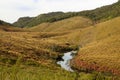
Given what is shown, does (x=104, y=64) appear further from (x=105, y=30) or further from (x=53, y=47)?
(x=105, y=30)

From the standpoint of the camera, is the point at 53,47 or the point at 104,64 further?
the point at 53,47

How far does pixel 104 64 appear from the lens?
2972 inches

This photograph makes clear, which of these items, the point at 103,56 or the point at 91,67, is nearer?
the point at 91,67

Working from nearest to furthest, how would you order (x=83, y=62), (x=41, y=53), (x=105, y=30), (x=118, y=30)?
(x=83, y=62)
(x=41, y=53)
(x=118, y=30)
(x=105, y=30)

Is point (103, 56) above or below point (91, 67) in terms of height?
above

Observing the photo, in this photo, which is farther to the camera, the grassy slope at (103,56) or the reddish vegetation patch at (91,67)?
the grassy slope at (103,56)

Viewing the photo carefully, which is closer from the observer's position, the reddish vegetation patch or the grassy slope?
the reddish vegetation patch

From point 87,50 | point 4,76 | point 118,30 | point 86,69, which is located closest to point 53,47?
point 87,50

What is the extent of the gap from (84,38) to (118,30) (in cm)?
1997

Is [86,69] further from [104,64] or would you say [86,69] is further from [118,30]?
[118,30]

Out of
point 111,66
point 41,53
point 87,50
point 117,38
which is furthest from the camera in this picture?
point 117,38

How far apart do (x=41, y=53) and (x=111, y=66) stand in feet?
84.9

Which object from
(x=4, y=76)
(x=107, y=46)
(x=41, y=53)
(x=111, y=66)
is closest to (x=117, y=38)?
(x=107, y=46)

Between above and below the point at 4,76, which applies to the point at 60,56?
below
